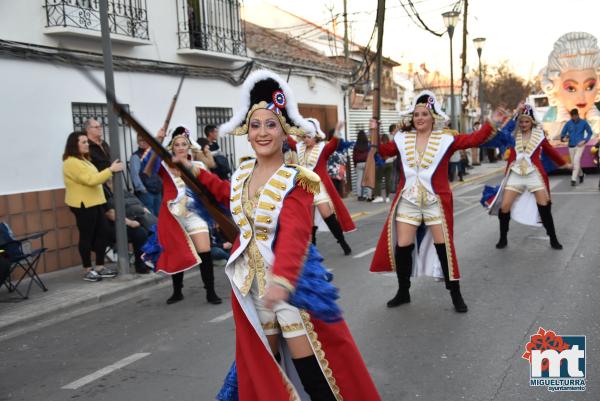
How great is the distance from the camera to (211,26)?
44.7 feet

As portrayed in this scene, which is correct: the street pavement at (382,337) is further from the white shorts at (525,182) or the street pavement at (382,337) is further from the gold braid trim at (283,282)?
the gold braid trim at (283,282)

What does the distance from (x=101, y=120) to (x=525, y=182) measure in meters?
6.62

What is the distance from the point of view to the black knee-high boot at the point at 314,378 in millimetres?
3264

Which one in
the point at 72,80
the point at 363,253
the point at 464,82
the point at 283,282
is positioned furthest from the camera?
the point at 464,82

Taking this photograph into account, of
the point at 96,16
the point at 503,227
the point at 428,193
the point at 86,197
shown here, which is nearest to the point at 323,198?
the point at 503,227

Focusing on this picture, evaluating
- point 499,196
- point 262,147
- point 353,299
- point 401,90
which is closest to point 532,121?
point 499,196

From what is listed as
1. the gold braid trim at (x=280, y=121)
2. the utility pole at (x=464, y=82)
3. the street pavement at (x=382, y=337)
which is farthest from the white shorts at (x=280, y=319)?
the utility pole at (x=464, y=82)

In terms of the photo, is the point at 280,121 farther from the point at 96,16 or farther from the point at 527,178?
the point at 96,16

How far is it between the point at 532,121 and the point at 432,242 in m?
3.52

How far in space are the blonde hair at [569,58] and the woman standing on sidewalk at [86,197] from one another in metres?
19.2

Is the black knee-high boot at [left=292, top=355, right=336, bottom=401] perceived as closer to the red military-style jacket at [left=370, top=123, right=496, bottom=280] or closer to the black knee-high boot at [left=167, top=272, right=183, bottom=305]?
the red military-style jacket at [left=370, top=123, right=496, bottom=280]

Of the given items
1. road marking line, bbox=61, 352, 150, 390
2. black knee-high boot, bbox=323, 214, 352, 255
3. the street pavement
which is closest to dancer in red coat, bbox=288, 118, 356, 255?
black knee-high boot, bbox=323, 214, 352, 255

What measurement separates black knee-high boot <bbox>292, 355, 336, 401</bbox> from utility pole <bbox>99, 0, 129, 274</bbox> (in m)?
5.56

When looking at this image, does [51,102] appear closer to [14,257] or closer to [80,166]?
[80,166]
